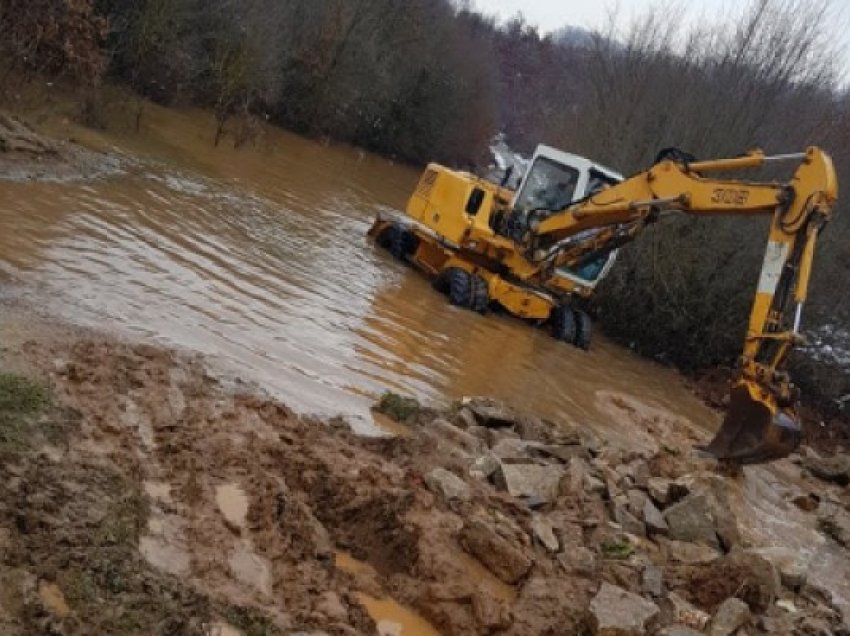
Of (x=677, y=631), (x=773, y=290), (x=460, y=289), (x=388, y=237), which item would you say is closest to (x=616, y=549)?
(x=677, y=631)

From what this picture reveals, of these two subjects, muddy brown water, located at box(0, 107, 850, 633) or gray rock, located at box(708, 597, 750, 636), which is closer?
gray rock, located at box(708, 597, 750, 636)

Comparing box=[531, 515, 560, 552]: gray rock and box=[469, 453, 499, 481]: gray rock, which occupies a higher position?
box=[531, 515, 560, 552]: gray rock

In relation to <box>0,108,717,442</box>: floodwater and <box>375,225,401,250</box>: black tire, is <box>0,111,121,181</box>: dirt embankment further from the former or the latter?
<box>375,225,401,250</box>: black tire

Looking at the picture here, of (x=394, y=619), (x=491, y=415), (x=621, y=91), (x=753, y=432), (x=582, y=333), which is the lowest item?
(x=394, y=619)

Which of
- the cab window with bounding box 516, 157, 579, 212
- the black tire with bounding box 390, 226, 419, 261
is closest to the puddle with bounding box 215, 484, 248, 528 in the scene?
the cab window with bounding box 516, 157, 579, 212

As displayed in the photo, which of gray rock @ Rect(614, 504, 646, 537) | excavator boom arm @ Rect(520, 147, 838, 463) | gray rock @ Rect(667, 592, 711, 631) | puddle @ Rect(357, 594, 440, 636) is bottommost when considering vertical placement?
puddle @ Rect(357, 594, 440, 636)

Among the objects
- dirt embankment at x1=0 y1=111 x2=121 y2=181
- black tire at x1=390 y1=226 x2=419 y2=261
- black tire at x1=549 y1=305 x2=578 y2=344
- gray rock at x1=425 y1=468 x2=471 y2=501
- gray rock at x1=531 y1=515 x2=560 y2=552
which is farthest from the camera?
black tire at x1=390 y1=226 x2=419 y2=261

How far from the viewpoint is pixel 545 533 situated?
19.3 feet

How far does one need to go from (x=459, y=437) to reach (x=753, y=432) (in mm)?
2894

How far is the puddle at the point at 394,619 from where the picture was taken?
459 cm

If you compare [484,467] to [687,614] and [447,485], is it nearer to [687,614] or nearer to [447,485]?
[447,485]

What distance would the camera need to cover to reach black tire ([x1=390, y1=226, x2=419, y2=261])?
1598cm

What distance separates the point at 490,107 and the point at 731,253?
110 feet

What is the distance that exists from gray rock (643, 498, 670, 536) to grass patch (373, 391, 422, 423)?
7.12 ft
